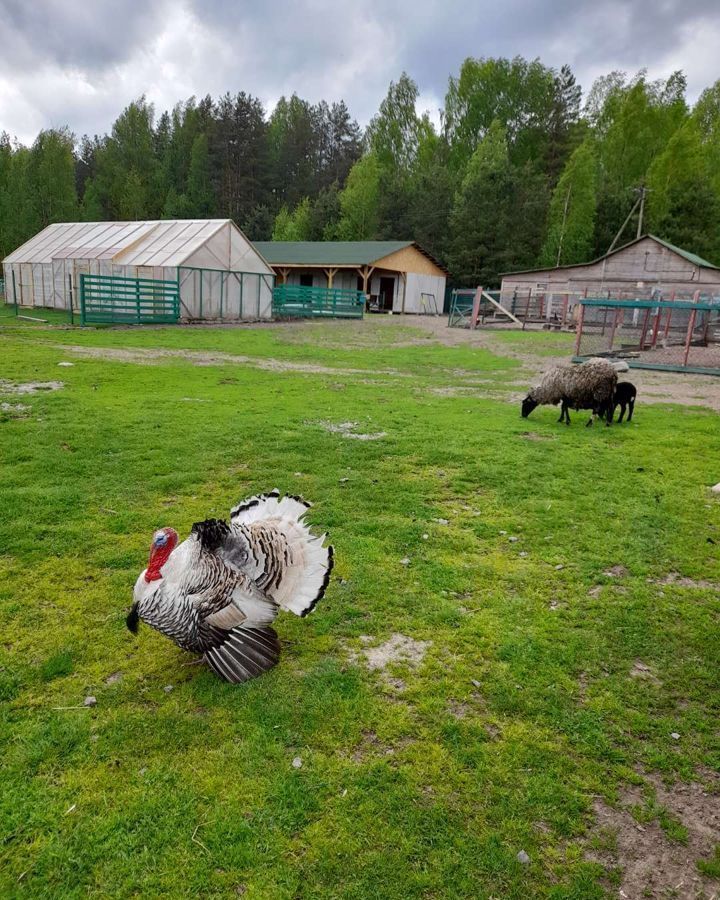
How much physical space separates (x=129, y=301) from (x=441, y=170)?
126 feet

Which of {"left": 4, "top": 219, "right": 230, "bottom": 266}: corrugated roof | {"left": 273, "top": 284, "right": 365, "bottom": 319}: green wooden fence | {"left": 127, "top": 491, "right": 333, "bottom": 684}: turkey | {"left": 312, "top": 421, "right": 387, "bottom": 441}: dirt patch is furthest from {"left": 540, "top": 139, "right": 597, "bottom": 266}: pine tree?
{"left": 127, "top": 491, "right": 333, "bottom": 684}: turkey

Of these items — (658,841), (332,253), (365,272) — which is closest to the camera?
(658,841)

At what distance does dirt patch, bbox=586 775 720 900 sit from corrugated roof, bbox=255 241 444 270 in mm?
40665

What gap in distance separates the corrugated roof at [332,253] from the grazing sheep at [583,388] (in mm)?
32675

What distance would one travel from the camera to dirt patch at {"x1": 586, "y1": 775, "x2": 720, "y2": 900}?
244 cm

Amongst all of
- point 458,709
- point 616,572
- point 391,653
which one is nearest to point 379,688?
point 391,653

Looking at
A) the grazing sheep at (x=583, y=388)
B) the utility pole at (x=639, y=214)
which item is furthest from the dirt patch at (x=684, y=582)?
the utility pole at (x=639, y=214)

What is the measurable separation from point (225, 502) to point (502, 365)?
13.9 m

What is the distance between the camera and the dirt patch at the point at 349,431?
870cm

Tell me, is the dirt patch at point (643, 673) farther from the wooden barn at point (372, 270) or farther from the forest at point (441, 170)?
the forest at point (441, 170)

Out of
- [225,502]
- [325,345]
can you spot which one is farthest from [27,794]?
[325,345]

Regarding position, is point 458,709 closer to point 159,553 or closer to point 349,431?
point 159,553

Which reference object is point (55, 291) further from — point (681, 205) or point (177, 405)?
point (681, 205)

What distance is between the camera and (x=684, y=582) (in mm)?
4871
